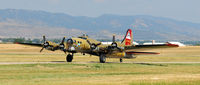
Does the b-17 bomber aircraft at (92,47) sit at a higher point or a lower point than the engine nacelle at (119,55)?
higher

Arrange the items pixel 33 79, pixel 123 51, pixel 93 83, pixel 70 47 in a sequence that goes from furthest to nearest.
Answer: pixel 123 51
pixel 70 47
pixel 33 79
pixel 93 83

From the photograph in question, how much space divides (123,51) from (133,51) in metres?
2.61

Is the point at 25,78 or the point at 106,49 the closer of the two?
the point at 25,78

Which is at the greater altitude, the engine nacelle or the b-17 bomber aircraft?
the b-17 bomber aircraft

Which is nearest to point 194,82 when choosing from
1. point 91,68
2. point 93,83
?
point 93,83

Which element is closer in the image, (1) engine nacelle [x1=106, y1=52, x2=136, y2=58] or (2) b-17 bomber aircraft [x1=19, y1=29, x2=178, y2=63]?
(2) b-17 bomber aircraft [x1=19, y1=29, x2=178, y2=63]

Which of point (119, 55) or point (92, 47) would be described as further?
point (119, 55)

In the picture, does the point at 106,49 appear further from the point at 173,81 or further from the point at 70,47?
the point at 173,81

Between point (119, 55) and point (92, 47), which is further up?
point (92, 47)

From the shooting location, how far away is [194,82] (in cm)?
3497

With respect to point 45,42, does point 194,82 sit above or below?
below

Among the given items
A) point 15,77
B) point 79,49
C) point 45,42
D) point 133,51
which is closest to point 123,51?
point 133,51

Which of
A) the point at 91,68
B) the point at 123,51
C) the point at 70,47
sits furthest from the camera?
the point at 123,51

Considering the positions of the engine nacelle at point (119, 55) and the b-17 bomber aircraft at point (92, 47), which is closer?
the b-17 bomber aircraft at point (92, 47)
